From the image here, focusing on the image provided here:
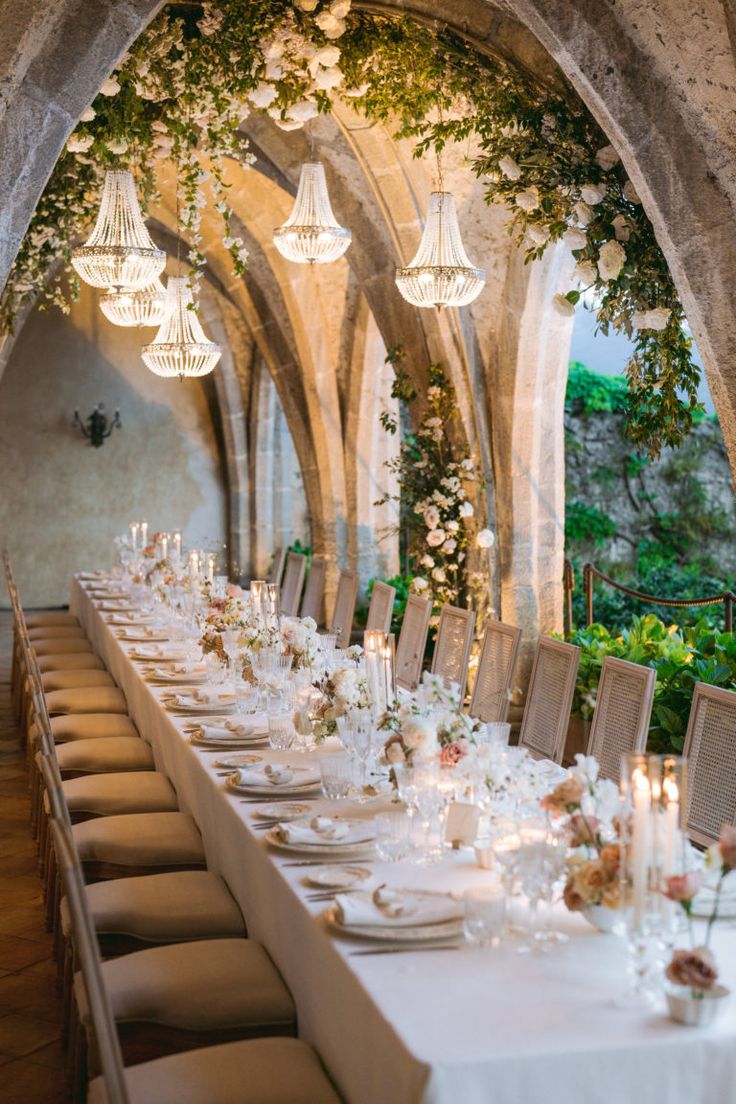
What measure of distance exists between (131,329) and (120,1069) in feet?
45.7

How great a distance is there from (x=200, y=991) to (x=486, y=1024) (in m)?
0.98

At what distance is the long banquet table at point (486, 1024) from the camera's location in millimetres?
1855

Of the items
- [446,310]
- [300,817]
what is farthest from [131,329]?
[300,817]

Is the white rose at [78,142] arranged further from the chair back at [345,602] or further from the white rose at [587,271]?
the chair back at [345,602]

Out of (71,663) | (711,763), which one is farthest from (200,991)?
(71,663)

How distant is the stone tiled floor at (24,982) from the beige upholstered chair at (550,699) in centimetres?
194

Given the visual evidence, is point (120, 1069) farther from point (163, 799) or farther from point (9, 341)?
point (9, 341)

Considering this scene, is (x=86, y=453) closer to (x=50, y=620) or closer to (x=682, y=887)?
(x=50, y=620)

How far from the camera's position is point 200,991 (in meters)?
2.70

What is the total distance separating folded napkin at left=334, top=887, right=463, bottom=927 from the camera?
2332mm

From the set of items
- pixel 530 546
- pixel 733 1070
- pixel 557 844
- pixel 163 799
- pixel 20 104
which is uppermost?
pixel 20 104

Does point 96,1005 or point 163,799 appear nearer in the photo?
point 96,1005

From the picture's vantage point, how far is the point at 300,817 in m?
3.10

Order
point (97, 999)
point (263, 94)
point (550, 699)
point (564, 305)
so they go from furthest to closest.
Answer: point (263, 94) → point (564, 305) → point (550, 699) → point (97, 999)
